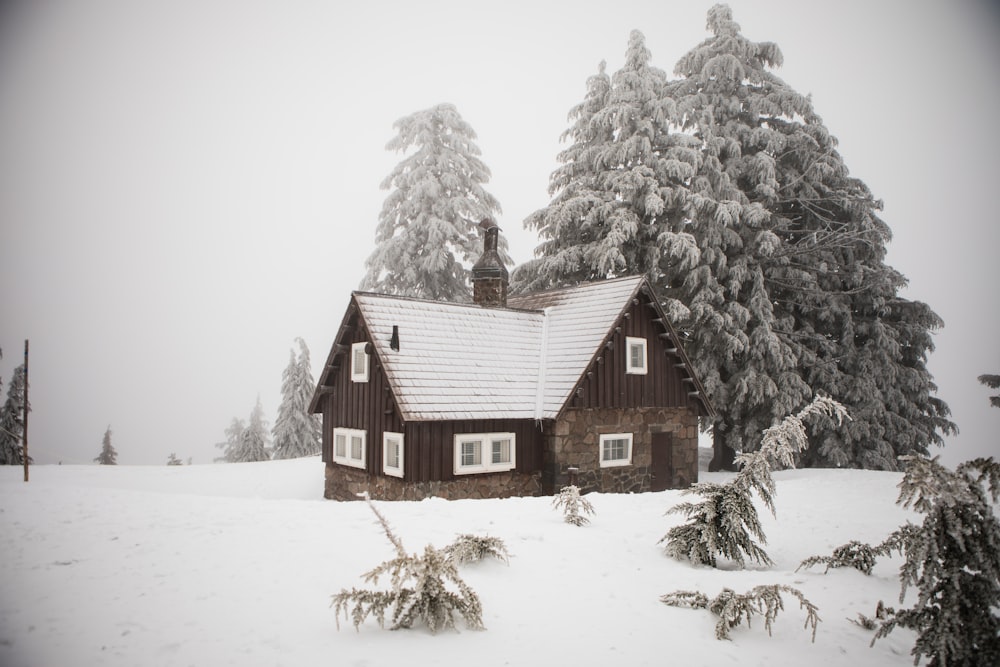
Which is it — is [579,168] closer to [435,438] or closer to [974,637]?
[435,438]

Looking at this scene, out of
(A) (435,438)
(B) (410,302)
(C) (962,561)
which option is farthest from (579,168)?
(C) (962,561)

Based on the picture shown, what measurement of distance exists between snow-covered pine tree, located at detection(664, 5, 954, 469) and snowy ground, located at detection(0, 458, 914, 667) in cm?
1077

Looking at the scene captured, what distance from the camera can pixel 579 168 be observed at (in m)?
23.1

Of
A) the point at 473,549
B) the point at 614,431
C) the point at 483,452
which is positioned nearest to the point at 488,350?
the point at 483,452

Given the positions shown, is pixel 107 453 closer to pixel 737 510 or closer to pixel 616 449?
pixel 616 449

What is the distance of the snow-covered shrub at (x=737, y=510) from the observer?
732cm

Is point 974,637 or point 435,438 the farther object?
point 435,438

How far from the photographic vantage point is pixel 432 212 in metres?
24.9

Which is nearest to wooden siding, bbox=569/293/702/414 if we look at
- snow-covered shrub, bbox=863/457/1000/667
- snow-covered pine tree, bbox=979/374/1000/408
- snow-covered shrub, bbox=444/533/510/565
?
snow-covered pine tree, bbox=979/374/1000/408

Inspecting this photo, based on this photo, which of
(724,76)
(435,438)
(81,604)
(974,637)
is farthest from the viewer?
(724,76)

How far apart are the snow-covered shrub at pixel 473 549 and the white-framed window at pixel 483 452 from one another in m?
7.29

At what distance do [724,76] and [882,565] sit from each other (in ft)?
68.4

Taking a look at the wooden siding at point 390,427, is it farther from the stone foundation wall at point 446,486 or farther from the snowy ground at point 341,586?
the snowy ground at point 341,586

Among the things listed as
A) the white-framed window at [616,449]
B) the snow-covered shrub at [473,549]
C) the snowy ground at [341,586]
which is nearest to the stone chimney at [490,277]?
the white-framed window at [616,449]
